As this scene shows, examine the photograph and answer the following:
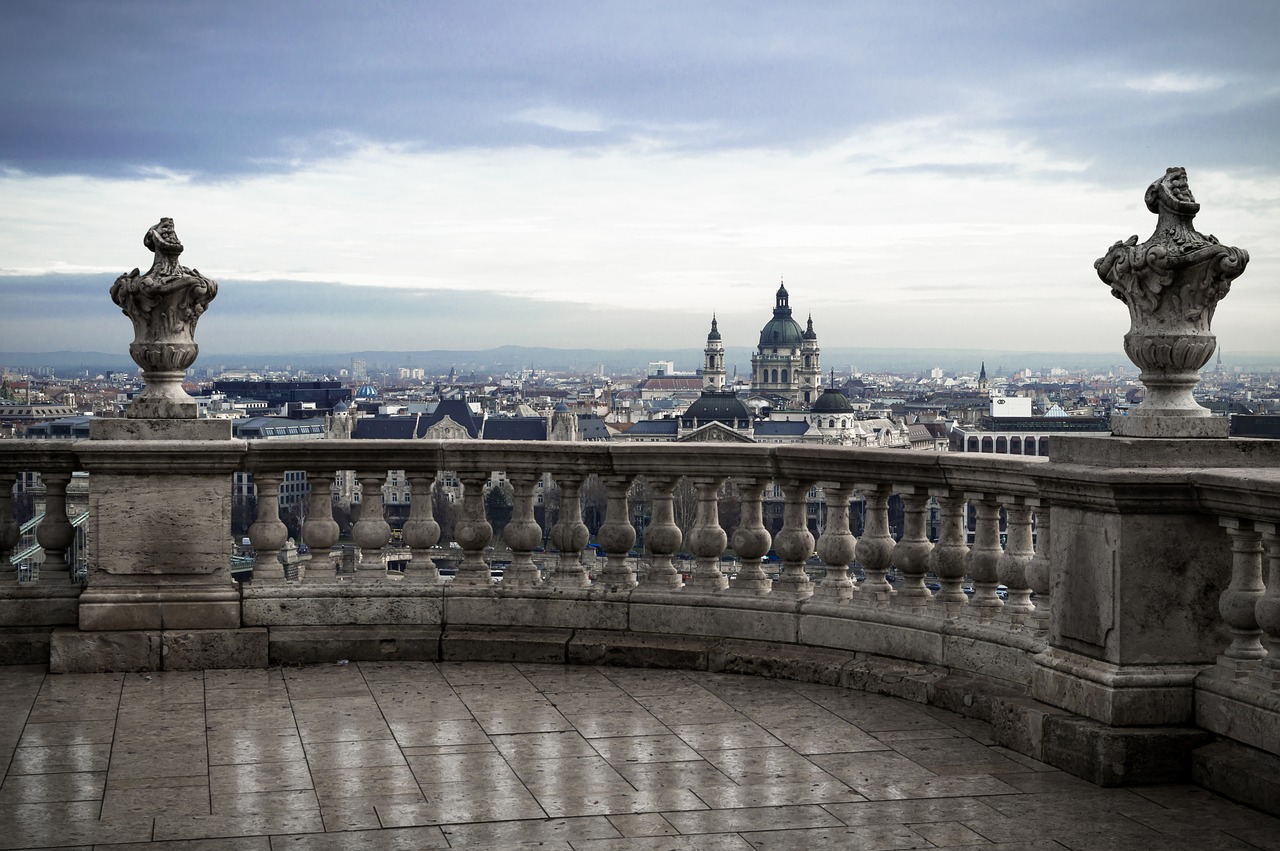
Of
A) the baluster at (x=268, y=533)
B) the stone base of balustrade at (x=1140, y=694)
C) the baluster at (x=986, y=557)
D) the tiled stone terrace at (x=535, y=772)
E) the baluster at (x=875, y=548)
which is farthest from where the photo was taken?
the baluster at (x=268, y=533)

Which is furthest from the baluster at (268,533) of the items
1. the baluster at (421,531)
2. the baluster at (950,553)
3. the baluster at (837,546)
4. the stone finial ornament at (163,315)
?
the baluster at (950,553)

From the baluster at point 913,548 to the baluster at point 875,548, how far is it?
72 mm

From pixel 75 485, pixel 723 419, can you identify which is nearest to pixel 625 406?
pixel 723 419

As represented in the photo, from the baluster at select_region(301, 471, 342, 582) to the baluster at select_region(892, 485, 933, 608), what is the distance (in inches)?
101

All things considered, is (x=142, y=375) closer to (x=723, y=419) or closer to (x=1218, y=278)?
(x=1218, y=278)

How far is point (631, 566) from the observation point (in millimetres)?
7422

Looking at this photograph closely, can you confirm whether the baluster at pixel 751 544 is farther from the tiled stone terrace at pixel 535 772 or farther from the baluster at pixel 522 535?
the baluster at pixel 522 535

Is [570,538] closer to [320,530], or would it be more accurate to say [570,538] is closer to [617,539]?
[617,539]

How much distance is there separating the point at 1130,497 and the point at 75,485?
214 inches

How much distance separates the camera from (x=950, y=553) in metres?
6.46

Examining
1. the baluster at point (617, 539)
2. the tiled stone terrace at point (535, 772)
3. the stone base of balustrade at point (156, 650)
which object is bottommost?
the tiled stone terrace at point (535, 772)

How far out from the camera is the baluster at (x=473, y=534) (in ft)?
24.3

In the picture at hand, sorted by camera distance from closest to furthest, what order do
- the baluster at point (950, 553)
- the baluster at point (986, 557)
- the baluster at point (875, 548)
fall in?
the baluster at point (986, 557)
the baluster at point (950, 553)
the baluster at point (875, 548)

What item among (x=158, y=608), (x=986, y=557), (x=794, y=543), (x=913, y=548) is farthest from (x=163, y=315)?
(x=986, y=557)
